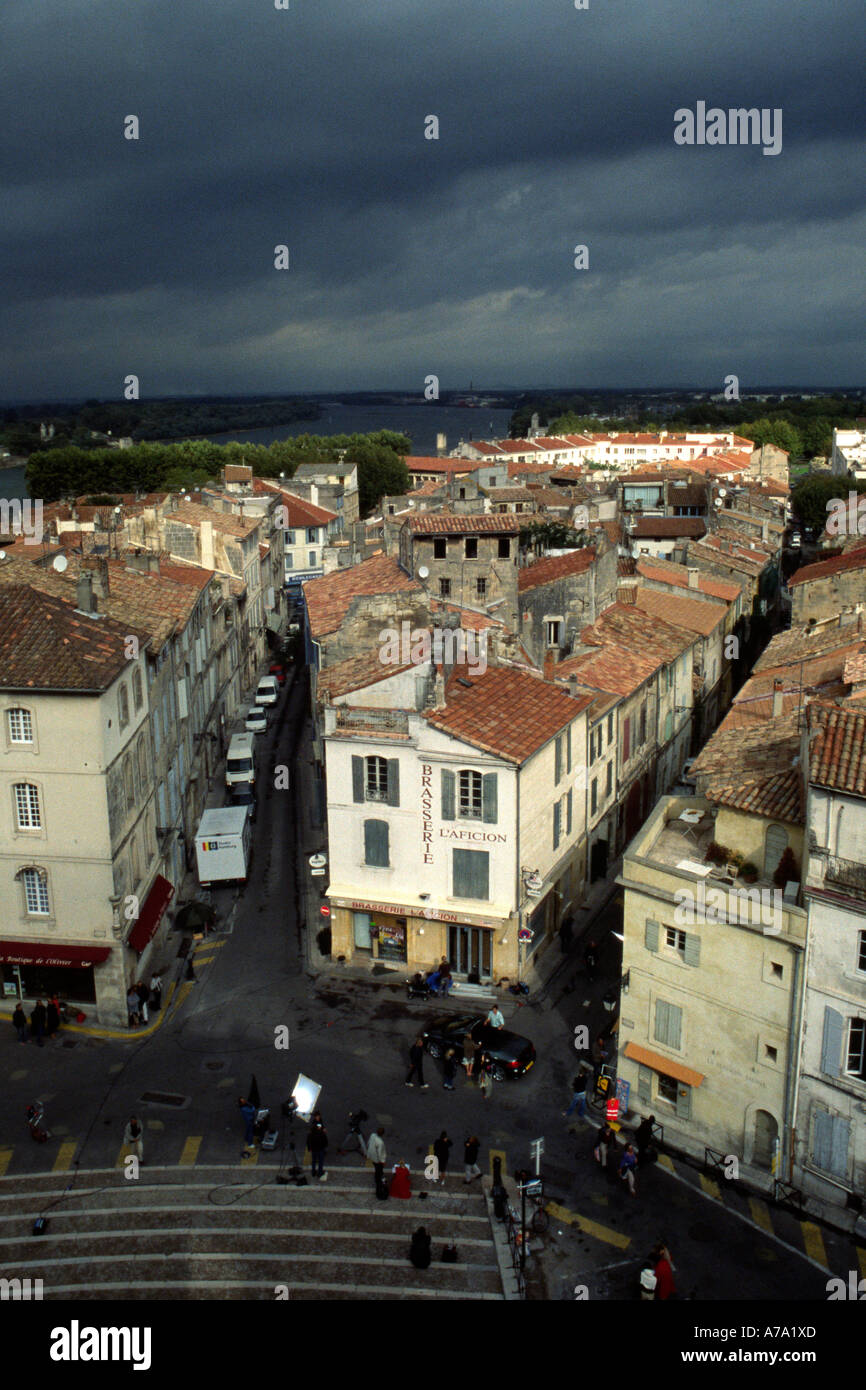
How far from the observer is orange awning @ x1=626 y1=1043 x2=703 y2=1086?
1153 inches

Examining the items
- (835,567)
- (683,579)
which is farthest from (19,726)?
(835,567)

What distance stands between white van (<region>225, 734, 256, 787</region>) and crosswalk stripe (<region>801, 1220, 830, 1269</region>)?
36.5 metres

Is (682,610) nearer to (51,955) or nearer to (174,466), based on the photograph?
(51,955)

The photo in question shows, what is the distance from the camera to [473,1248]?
2670cm

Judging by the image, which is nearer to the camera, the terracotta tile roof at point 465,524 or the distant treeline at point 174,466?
the terracotta tile roof at point 465,524

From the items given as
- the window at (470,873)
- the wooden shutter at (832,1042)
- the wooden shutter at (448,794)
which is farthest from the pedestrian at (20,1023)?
the wooden shutter at (832,1042)

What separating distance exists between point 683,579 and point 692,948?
152ft

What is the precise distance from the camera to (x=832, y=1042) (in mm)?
26359

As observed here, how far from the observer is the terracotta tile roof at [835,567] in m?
63.6

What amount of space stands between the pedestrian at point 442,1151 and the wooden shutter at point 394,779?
39.8 feet

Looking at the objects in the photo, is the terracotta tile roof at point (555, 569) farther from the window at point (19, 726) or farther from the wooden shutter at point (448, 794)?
the window at point (19, 726)

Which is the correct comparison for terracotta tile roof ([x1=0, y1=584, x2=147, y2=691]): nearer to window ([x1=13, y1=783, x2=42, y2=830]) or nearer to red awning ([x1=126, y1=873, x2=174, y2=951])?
window ([x1=13, y1=783, x2=42, y2=830])

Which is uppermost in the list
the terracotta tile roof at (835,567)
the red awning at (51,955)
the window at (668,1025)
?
the terracotta tile roof at (835,567)
